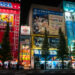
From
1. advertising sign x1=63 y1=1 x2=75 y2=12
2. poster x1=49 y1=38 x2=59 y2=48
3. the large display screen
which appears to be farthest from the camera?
advertising sign x1=63 y1=1 x2=75 y2=12

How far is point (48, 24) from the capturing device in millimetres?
45375

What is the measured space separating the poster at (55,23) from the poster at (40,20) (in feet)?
3.89

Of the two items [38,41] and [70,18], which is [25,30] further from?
[70,18]

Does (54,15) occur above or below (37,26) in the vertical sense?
above

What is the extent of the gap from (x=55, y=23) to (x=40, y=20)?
5.79 meters

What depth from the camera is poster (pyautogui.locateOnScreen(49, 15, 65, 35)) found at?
148ft

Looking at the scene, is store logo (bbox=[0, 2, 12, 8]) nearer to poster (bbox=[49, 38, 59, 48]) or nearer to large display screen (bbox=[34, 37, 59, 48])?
large display screen (bbox=[34, 37, 59, 48])

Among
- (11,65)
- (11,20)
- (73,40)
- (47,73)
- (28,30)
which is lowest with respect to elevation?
(11,65)

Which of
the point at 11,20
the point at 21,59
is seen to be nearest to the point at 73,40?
the point at 21,59

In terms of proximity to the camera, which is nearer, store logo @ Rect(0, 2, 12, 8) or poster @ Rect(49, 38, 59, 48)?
poster @ Rect(49, 38, 59, 48)

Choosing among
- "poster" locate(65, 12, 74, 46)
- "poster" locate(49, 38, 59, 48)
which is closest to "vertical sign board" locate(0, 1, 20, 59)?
"poster" locate(49, 38, 59, 48)

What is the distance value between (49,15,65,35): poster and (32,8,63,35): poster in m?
1.18

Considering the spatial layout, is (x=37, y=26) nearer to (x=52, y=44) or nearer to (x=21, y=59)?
(x=52, y=44)

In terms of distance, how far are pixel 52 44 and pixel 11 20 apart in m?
16.7
